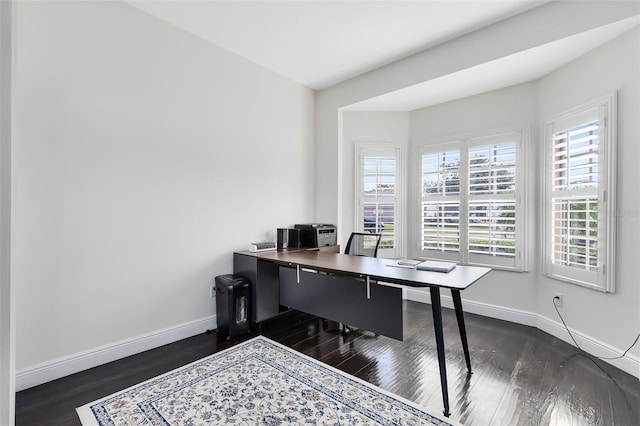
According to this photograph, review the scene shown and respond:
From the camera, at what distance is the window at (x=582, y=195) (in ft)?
7.98

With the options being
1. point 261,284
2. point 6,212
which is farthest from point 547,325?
point 6,212

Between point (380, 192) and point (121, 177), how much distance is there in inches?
117

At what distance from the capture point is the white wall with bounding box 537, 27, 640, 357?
2.25m

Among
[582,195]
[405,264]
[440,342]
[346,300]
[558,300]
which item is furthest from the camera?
[558,300]

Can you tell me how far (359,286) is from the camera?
2457mm

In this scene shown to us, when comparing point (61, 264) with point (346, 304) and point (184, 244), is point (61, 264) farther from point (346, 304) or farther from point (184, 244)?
point (346, 304)

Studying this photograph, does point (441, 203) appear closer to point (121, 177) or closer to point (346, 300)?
point (346, 300)

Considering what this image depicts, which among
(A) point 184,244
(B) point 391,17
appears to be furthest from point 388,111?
(A) point 184,244

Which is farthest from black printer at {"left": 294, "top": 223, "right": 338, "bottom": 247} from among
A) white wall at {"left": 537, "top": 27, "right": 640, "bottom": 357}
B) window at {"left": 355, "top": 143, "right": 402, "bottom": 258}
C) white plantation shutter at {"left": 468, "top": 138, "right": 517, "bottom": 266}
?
white wall at {"left": 537, "top": 27, "right": 640, "bottom": 357}

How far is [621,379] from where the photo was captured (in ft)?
7.06

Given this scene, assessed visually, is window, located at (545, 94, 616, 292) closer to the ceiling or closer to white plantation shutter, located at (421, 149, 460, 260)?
the ceiling

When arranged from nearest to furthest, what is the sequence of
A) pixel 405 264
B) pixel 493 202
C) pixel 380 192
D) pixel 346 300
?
pixel 405 264, pixel 346 300, pixel 493 202, pixel 380 192

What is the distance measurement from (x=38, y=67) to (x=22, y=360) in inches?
77.8

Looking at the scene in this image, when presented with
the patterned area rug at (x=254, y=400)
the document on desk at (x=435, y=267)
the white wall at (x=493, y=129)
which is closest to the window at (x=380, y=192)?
the white wall at (x=493, y=129)
